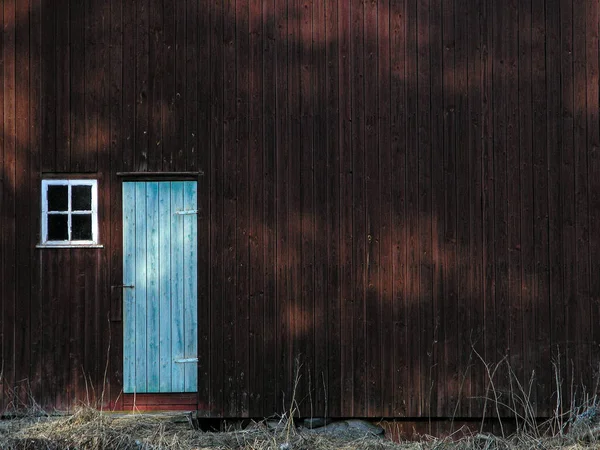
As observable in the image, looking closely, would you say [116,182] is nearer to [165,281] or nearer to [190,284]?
[165,281]

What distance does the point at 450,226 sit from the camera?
803 centimetres

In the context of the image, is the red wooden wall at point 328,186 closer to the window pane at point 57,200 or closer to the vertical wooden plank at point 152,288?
the window pane at point 57,200

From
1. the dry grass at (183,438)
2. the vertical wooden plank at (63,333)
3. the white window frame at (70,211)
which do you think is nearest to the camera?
the dry grass at (183,438)

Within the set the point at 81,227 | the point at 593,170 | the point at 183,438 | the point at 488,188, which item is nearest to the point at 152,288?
the point at 81,227

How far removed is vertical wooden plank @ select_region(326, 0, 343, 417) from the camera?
26.2ft

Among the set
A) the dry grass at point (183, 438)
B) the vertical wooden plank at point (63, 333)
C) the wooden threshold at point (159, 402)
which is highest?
the vertical wooden plank at point (63, 333)

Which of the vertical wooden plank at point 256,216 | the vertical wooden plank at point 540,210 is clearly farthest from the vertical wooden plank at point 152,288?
the vertical wooden plank at point 540,210

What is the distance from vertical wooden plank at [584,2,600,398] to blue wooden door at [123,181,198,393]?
4.05 m

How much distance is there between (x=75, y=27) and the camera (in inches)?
318

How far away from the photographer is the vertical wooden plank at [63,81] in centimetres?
806

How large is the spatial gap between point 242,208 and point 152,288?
1.24m

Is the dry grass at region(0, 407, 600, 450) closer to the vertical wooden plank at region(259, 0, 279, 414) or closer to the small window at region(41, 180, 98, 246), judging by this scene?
the vertical wooden plank at region(259, 0, 279, 414)

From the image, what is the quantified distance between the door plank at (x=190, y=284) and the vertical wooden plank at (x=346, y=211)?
1.50 metres

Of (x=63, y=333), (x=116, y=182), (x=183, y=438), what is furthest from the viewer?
(x=116, y=182)
